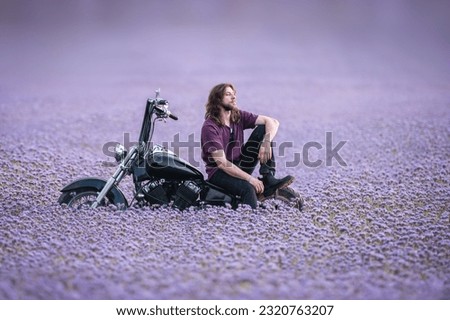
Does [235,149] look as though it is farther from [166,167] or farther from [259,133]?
[166,167]

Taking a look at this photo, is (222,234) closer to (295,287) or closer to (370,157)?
(295,287)

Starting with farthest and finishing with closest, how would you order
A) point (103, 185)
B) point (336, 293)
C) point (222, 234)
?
point (103, 185), point (222, 234), point (336, 293)

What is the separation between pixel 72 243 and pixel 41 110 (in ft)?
19.7

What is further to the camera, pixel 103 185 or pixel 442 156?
pixel 442 156

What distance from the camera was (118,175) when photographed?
4.29m

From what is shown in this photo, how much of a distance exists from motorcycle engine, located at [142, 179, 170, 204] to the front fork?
0.20m

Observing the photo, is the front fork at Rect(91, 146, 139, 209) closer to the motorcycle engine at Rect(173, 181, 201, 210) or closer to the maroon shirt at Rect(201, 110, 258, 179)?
the motorcycle engine at Rect(173, 181, 201, 210)

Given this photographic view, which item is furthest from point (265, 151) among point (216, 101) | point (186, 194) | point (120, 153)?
point (120, 153)

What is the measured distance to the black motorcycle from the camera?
14.0 ft

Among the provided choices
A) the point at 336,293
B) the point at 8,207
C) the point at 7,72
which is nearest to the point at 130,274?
the point at 336,293

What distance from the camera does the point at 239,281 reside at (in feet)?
10.3

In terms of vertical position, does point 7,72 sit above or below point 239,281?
above

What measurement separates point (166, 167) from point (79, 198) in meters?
0.67

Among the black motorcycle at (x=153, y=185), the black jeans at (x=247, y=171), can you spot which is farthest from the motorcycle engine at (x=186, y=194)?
the black jeans at (x=247, y=171)
